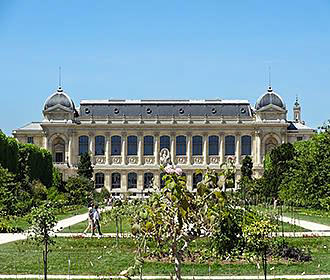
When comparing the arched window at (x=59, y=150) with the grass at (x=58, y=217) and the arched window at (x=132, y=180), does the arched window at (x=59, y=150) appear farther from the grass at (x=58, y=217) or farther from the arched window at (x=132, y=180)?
the grass at (x=58, y=217)

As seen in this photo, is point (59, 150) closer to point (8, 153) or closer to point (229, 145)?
point (229, 145)

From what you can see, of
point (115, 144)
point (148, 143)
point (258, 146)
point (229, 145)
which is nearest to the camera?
point (258, 146)

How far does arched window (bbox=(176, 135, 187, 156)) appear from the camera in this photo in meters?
80.6

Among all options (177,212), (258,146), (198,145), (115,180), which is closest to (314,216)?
(177,212)

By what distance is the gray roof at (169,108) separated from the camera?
8006cm

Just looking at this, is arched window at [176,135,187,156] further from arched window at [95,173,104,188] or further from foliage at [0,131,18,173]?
foliage at [0,131,18,173]

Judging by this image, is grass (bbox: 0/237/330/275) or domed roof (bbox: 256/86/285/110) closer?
grass (bbox: 0/237/330/275)

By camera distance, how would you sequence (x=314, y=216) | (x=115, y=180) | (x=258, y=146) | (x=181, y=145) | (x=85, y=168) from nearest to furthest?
1. (x=314, y=216)
2. (x=85, y=168)
3. (x=258, y=146)
4. (x=115, y=180)
5. (x=181, y=145)

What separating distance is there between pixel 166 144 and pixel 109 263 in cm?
6443

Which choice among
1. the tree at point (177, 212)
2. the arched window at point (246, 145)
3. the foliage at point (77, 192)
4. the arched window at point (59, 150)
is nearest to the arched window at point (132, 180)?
the arched window at point (59, 150)

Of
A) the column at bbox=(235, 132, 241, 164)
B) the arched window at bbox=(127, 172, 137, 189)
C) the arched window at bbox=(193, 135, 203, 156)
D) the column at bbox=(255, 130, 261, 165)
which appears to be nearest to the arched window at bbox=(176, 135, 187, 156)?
the arched window at bbox=(193, 135, 203, 156)

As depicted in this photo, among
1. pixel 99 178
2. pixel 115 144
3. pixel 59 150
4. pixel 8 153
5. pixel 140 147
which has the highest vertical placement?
pixel 115 144

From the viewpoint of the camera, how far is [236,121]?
7925 cm

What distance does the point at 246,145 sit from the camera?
7975cm
